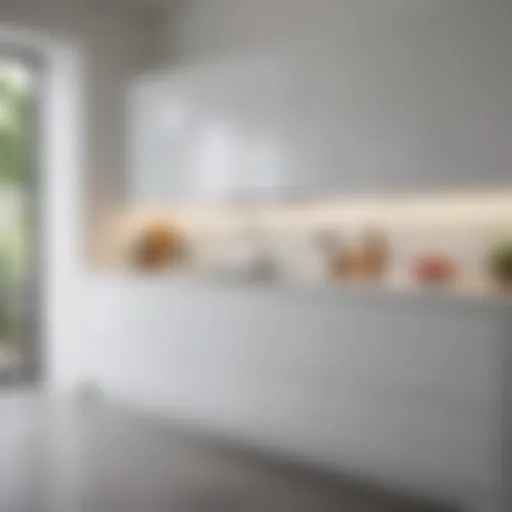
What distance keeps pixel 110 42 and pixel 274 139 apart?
1.74 meters

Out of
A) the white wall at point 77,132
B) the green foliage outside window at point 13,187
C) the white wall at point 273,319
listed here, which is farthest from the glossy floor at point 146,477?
the green foliage outside window at point 13,187

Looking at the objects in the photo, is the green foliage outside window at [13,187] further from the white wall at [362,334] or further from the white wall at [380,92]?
the white wall at [380,92]

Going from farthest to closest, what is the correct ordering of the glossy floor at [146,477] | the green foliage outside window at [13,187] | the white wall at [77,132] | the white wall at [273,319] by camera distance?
the green foliage outside window at [13,187], the white wall at [77,132], the white wall at [273,319], the glossy floor at [146,477]

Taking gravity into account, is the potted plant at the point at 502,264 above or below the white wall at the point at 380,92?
below

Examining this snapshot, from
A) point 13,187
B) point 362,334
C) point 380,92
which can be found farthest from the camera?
point 13,187

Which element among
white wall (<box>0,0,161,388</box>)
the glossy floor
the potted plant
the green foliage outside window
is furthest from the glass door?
the potted plant

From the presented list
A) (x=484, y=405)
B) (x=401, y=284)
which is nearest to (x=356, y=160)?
(x=401, y=284)

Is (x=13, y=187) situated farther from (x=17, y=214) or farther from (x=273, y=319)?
(x=273, y=319)

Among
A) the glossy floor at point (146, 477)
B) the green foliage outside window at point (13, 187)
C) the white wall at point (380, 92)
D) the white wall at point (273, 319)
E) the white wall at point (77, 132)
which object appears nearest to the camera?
the glossy floor at point (146, 477)

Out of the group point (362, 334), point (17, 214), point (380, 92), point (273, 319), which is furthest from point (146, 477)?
point (17, 214)

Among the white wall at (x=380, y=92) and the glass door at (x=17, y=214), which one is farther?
the glass door at (x=17, y=214)

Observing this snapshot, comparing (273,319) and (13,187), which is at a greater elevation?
(13,187)

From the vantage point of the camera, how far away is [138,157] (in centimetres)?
555

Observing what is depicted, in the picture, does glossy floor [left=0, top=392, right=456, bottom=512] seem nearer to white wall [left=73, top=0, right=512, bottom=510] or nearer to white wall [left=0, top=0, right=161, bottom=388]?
white wall [left=73, top=0, right=512, bottom=510]
